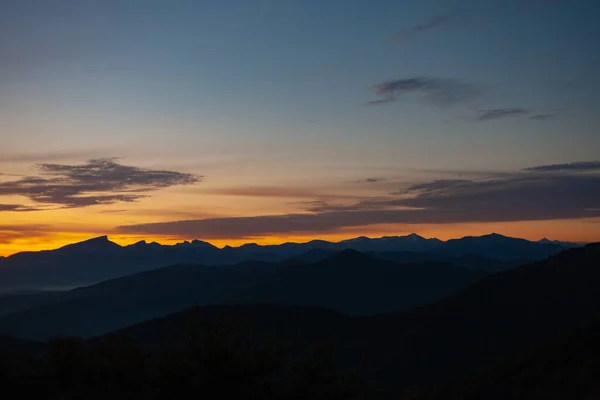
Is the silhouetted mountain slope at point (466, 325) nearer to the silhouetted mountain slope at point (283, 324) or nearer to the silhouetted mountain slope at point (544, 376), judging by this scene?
the silhouetted mountain slope at point (283, 324)

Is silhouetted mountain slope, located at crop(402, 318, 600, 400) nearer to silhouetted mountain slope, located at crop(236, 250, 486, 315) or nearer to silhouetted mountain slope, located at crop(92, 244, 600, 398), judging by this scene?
silhouetted mountain slope, located at crop(92, 244, 600, 398)

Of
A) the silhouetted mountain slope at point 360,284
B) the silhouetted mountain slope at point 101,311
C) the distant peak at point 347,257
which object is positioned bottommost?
the silhouetted mountain slope at point 101,311

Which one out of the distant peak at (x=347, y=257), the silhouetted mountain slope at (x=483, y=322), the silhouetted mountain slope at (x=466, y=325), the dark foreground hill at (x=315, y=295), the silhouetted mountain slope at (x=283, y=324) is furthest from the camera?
the distant peak at (x=347, y=257)

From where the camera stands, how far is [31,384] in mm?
20812

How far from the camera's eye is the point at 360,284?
148m

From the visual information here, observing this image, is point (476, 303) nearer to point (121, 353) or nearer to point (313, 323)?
point (313, 323)

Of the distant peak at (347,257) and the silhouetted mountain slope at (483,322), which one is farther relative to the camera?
the distant peak at (347,257)

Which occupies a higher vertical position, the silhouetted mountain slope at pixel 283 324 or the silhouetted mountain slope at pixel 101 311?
the silhouetted mountain slope at pixel 283 324

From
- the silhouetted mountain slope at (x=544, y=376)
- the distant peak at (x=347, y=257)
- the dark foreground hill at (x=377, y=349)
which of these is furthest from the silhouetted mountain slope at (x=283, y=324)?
the distant peak at (x=347, y=257)

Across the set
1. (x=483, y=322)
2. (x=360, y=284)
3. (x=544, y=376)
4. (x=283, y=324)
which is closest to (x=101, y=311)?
(x=360, y=284)

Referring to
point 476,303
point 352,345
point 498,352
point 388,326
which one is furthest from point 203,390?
point 476,303

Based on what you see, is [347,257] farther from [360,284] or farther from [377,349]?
[377,349]

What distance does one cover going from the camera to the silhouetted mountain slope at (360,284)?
136 meters

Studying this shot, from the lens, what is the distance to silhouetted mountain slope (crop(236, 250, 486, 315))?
135875 millimetres
